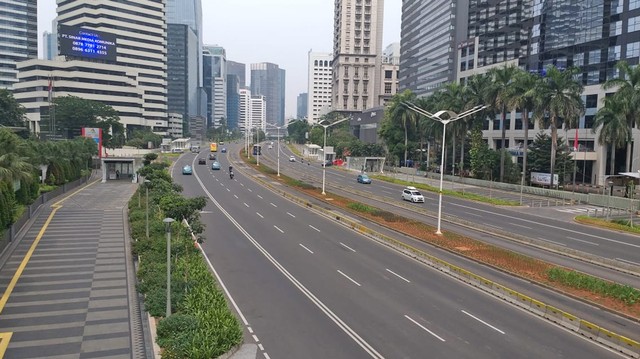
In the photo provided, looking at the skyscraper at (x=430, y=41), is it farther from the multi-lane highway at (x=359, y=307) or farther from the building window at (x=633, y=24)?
the multi-lane highway at (x=359, y=307)

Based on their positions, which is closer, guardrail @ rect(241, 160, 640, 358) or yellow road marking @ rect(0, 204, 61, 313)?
guardrail @ rect(241, 160, 640, 358)

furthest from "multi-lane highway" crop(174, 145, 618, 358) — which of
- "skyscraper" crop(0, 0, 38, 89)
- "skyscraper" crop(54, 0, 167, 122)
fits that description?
"skyscraper" crop(0, 0, 38, 89)

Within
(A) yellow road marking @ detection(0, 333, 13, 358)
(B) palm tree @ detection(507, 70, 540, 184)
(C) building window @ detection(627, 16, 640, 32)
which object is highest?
(C) building window @ detection(627, 16, 640, 32)

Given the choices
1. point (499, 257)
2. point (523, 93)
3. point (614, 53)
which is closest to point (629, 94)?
point (523, 93)

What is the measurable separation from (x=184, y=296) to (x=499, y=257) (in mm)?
19772

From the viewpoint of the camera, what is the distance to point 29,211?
4041 cm

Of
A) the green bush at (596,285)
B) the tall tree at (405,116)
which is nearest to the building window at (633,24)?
the tall tree at (405,116)

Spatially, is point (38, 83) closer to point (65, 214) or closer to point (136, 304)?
point (65, 214)

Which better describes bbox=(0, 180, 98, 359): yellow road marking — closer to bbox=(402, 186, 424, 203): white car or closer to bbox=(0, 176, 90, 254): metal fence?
bbox=(0, 176, 90, 254): metal fence

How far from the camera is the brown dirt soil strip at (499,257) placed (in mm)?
22828

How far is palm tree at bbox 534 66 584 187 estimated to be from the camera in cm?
6850

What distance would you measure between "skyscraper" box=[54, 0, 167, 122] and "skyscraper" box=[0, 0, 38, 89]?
15.4 meters

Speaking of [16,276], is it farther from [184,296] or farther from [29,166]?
[29,166]

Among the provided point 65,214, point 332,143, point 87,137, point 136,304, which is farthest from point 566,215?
point 332,143
